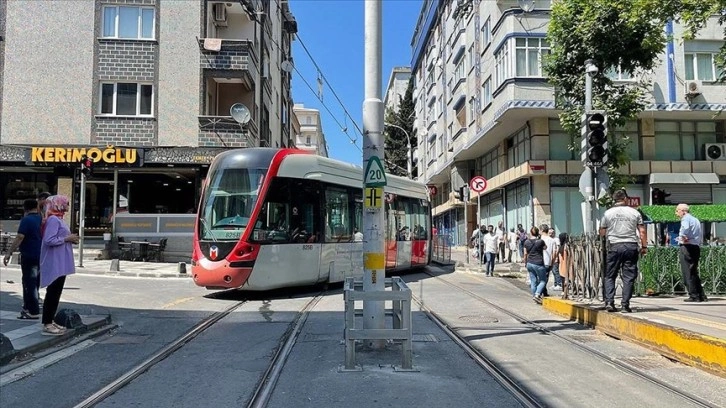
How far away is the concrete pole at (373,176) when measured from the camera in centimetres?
699

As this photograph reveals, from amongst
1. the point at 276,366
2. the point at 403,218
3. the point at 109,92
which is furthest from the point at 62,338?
the point at 109,92

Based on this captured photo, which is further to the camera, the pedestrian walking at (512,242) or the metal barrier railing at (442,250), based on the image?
the pedestrian walking at (512,242)

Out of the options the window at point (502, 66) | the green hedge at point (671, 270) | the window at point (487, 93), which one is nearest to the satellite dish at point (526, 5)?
the window at point (502, 66)

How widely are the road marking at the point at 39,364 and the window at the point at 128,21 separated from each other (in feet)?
60.5

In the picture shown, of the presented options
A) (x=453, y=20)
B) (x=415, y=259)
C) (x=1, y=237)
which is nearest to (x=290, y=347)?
(x=415, y=259)

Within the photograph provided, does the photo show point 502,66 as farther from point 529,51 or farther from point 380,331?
point 380,331

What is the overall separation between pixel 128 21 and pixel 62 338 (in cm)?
1895

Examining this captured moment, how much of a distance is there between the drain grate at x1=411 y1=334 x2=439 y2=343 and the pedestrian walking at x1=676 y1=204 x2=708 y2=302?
5.57 meters

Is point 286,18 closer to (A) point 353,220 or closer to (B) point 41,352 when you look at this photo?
(A) point 353,220

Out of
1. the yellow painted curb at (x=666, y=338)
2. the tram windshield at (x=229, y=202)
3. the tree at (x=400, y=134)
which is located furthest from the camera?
the tree at (x=400, y=134)

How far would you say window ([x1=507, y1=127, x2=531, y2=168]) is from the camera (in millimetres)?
26170

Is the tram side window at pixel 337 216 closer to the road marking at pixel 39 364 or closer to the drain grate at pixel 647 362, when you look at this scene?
the road marking at pixel 39 364

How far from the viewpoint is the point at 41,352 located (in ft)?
22.3

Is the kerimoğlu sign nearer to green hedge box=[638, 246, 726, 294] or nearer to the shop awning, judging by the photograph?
green hedge box=[638, 246, 726, 294]
